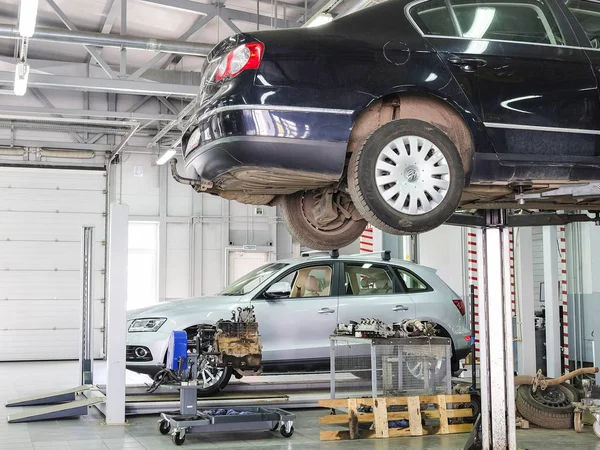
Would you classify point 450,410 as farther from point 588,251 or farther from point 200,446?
point 588,251

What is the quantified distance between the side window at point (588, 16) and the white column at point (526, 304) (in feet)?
15.9

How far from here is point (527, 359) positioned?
920 centimetres

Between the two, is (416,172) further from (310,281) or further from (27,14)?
(27,14)

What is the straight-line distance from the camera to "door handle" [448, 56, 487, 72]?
3.99 m

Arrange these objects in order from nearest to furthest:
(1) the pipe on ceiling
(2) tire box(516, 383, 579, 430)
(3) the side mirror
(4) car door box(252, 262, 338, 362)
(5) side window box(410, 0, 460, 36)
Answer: (5) side window box(410, 0, 460, 36), (2) tire box(516, 383, 579, 430), (4) car door box(252, 262, 338, 362), (3) the side mirror, (1) the pipe on ceiling

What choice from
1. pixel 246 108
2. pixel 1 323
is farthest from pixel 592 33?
pixel 1 323

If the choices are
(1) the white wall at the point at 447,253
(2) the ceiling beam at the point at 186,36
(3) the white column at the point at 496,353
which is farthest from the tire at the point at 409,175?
(1) the white wall at the point at 447,253

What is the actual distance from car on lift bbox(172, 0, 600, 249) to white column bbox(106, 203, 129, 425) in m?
3.63

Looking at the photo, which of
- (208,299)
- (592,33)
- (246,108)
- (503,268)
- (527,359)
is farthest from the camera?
(527,359)

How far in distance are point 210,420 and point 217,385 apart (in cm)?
141

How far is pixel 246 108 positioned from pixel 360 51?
2.21 feet

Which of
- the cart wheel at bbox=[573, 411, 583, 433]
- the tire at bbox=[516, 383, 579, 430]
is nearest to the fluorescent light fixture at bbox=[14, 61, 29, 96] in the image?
the tire at bbox=[516, 383, 579, 430]

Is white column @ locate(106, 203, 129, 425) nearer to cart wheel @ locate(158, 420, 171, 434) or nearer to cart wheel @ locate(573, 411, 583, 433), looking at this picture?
cart wheel @ locate(158, 420, 171, 434)

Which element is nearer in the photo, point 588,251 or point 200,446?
point 200,446
